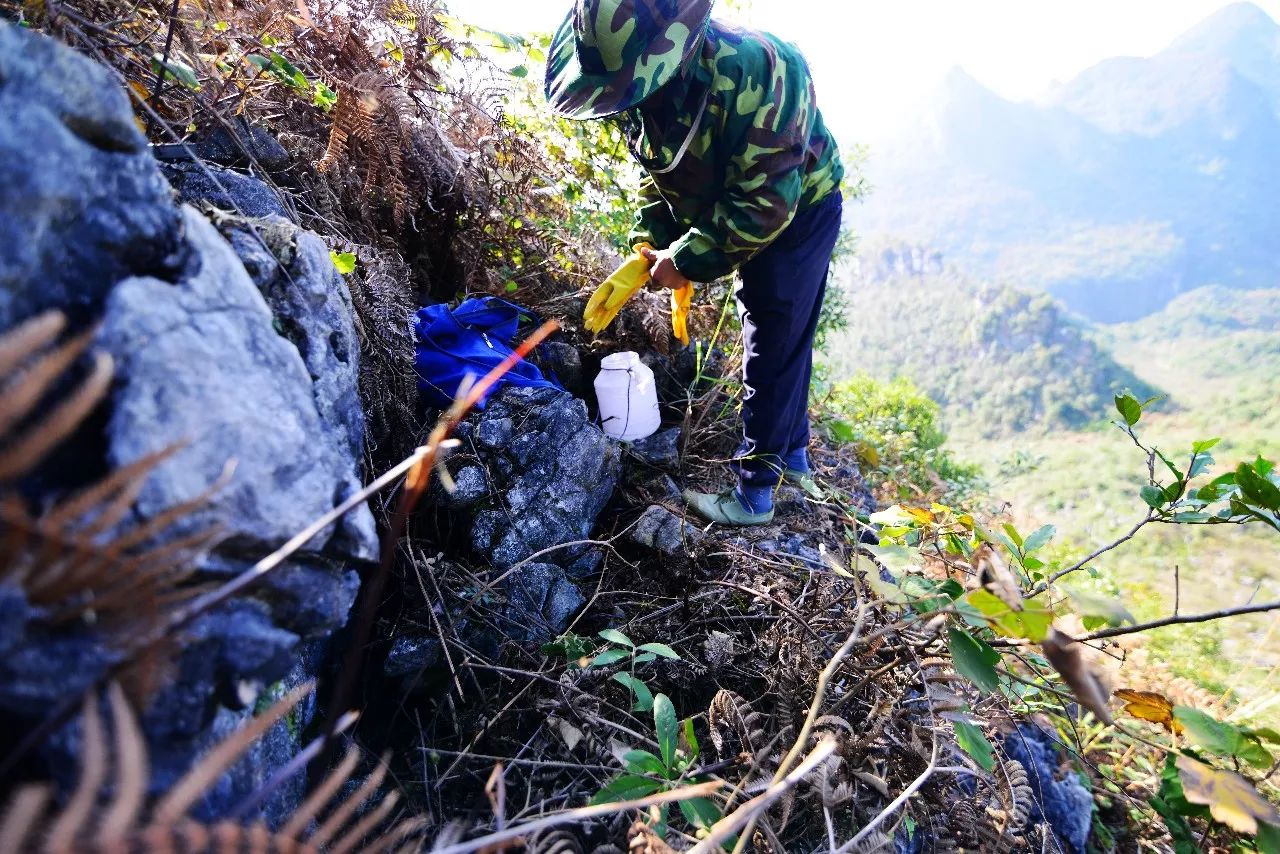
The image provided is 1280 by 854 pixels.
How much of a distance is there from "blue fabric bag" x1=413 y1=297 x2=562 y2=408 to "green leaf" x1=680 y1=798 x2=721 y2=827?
1590mm

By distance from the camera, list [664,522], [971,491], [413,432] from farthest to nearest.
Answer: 1. [971,491]
2. [664,522]
3. [413,432]

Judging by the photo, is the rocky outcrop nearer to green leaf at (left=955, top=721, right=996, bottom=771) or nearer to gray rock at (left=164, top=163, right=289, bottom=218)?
gray rock at (left=164, top=163, right=289, bottom=218)

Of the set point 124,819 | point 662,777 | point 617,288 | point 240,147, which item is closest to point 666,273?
point 617,288

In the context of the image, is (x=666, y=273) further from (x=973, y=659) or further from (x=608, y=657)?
(x=973, y=659)

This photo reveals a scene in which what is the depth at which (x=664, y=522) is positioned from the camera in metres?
2.42

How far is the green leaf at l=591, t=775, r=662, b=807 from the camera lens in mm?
1354

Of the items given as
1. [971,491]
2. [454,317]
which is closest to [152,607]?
[454,317]

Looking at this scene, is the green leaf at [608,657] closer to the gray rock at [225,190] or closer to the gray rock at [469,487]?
the gray rock at [469,487]

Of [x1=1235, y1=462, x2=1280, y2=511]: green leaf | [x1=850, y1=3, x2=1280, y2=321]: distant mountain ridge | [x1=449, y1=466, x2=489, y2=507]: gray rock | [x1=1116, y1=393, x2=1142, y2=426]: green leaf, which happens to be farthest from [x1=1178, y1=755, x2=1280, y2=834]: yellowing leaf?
[x1=850, y1=3, x2=1280, y2=321]: distant mountain ridge

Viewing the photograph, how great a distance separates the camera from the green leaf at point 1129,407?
5.34 feet

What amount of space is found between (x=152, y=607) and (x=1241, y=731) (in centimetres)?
190

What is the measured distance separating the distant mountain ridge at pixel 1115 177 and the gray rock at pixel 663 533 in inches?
4622

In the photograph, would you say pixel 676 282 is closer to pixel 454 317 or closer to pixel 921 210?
pixel 454 317

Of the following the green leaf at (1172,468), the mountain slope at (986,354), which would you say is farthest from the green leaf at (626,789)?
the mountain slope at (986,354)
